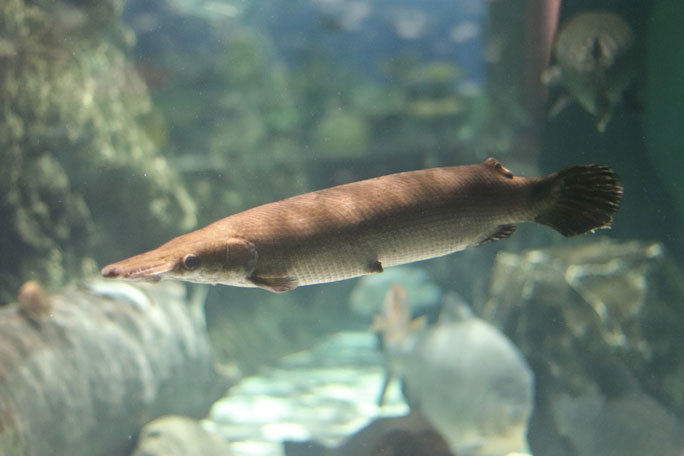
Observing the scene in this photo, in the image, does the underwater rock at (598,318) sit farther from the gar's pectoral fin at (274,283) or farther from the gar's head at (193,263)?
the gar's head at (193,263)

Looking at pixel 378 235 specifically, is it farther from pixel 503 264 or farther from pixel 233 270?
pixel 503 264

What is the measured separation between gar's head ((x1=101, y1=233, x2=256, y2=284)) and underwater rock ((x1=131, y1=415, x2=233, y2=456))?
12.5 feet

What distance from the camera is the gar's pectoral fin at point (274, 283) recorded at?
1.48 metres

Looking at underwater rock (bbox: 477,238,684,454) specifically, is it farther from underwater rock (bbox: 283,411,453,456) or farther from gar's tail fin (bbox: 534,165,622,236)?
gar's tail fin (bbox: 534,165,622,236)

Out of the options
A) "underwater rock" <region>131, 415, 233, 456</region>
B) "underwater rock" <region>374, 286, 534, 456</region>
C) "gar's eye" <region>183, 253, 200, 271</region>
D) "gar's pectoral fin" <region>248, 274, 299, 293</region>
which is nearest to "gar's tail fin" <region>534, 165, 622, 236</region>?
"gar's pectoral fin" <region>248, 274, 299, 293</region>

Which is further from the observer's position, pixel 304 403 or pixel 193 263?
pixel 304 403

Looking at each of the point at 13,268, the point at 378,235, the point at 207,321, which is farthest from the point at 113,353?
the point at 378,235

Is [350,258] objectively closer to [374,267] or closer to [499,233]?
[374,267]

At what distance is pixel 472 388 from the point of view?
482 cm

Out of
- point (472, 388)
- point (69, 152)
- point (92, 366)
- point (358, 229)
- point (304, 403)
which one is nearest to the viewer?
point (358, 229)

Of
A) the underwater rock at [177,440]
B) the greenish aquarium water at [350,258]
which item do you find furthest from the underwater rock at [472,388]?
the underwater rock at [177,440]

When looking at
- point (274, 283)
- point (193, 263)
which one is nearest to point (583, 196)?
point (274, 283)

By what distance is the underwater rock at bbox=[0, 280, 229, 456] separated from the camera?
3.85 m

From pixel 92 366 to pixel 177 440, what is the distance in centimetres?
112
